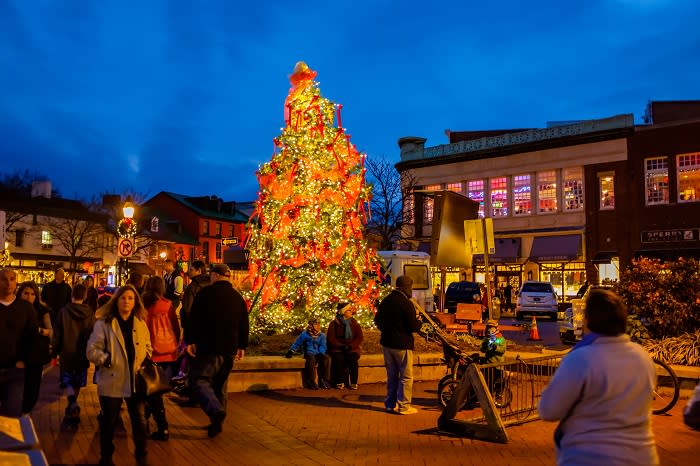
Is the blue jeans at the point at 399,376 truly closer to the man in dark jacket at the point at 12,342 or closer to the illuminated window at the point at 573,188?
the man in dark jacket at the point at 12,342

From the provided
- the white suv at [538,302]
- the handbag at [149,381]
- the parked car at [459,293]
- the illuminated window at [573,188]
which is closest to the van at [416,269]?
the parked car at [459,293]

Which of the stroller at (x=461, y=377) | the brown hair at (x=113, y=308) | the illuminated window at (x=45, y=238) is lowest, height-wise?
the stroller at (x=461, y=377)

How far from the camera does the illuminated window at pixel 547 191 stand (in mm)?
37875

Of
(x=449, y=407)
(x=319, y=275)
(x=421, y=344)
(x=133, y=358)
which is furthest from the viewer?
(x=319, y=275)

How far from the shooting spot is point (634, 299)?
11750 mm

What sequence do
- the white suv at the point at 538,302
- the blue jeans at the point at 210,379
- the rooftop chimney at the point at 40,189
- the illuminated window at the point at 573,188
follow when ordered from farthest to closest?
the rooftop chimney at the point at 40,189 → the illuminated window at the point at 573,188 → the white suv at the point at 538,302 → the blue jeans at the point at 210,379

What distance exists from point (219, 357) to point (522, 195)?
112 ft

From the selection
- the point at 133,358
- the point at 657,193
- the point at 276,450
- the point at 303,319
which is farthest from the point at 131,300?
the point at 657,193

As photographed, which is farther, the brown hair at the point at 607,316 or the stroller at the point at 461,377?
the stroller at the point at 461,377

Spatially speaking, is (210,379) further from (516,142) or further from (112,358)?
(516,142)

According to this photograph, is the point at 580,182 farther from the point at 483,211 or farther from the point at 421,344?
the point at 421,344

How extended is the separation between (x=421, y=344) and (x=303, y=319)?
2.43 meters

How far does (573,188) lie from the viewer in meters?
37.1

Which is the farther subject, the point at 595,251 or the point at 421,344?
the point at 595,251
